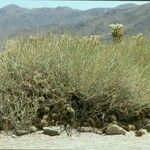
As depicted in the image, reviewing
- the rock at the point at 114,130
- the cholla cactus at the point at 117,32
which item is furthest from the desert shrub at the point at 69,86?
the cholla cactus at the point at 117,32

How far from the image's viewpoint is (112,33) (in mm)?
15375

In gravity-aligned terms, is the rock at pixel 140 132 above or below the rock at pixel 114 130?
below

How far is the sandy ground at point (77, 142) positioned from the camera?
8.83 metres

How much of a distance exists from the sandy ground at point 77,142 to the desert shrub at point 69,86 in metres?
0.42

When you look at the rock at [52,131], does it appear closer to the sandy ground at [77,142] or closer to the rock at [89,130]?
the sandy ground at [77,142]

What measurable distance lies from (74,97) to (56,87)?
387mm

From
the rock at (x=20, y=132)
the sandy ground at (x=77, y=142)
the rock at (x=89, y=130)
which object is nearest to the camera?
the sandy ground at (x=77, y=142)

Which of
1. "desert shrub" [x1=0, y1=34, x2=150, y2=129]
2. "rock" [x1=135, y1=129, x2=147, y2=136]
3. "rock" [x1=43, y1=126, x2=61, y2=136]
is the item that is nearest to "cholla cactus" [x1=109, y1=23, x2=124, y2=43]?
"desert shrub" [x1=0, y1=34, x2=150, y2=129]

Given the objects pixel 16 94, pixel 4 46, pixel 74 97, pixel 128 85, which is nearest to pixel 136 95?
pixel 128 85

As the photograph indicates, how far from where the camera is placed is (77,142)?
9.20m

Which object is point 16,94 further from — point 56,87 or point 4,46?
point 4,46

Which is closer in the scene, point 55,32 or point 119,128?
point 119,128

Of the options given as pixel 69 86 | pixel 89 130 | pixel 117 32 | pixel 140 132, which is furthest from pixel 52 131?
pixel 117 32

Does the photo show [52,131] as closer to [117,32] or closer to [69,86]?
[69,86]
